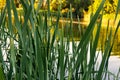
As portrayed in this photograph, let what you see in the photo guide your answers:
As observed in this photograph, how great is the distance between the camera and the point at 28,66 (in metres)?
0.55

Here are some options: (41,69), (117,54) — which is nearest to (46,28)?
(41,69)

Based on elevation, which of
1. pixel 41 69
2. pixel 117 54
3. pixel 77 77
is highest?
pixel 41 69

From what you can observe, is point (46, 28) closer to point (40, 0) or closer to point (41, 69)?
point (40, 0)

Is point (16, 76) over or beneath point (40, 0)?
beneath

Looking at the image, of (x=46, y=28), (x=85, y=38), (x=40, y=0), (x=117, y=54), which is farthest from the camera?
(x=117, y=54)

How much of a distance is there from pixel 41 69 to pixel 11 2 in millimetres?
110

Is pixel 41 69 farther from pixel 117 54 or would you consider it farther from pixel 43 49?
pixel 117 54

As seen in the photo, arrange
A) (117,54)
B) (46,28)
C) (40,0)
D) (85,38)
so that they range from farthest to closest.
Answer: (117,54) → (46,28) → (40,0) → (85,38)

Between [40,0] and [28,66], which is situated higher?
[40,0]

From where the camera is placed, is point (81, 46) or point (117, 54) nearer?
point (81, 46)

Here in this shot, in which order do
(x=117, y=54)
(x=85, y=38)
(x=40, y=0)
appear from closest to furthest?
(x=85, y=38)
(x=40, y=0)
(x=117, y=54)

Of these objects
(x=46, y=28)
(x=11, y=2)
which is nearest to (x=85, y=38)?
(x=11, y=2)

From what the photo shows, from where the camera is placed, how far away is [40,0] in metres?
0.57

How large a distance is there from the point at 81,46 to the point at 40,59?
0.06 metres
